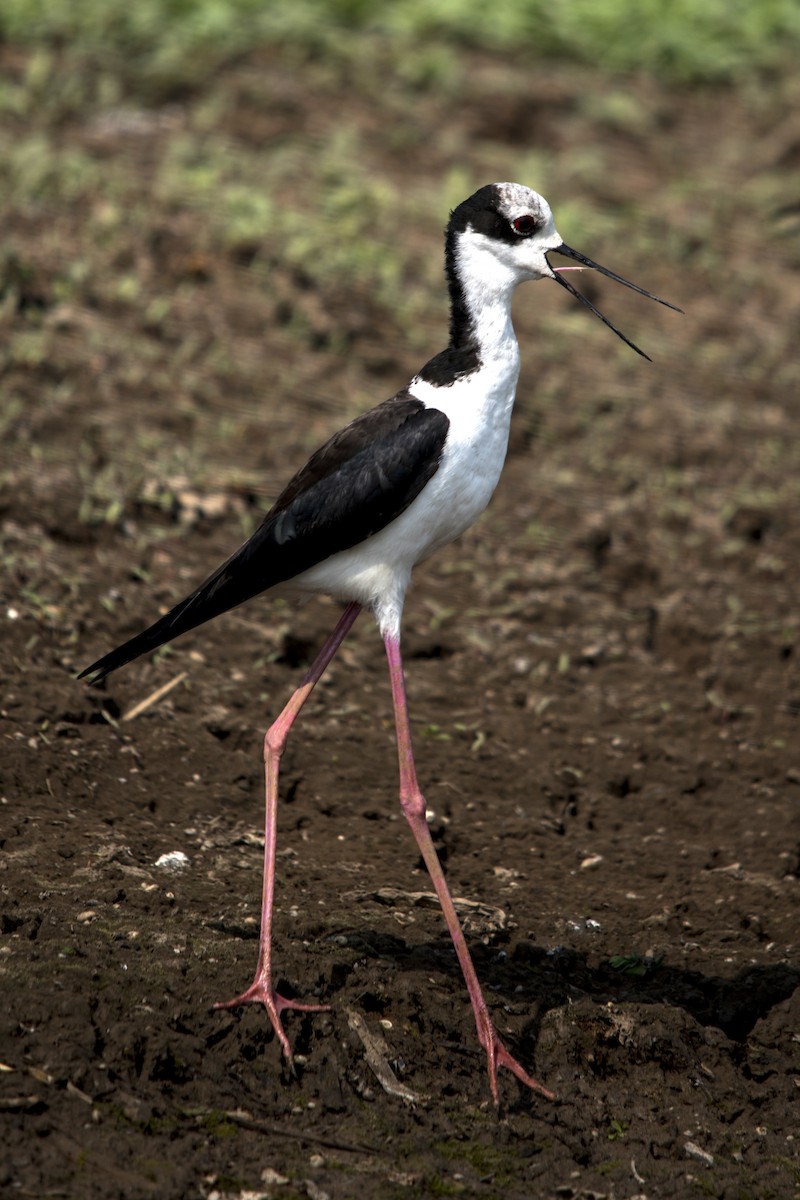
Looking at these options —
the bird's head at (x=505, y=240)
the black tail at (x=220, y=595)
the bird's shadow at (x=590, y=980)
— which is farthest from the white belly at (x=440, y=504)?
the bird's shadow at (x=590, y=980)

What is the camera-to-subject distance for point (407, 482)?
4.22m

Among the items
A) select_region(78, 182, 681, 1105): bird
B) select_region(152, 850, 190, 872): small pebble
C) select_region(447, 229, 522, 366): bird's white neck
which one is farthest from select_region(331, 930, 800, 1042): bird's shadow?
select_region(447, 229, 522, 366): bird's white neck

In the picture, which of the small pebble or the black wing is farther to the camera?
the small pebble

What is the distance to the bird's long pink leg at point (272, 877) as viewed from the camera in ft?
12.4

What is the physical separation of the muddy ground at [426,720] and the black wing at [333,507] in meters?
0.80

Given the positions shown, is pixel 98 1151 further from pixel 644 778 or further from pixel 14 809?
pixel 644 778

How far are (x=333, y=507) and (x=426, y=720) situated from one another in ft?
5.20

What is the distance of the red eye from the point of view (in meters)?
4.35

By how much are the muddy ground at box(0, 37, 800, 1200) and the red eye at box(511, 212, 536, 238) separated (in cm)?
197

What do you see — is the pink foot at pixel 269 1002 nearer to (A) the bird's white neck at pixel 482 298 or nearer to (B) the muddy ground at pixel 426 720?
(B) the muddy ground at pixel 426 720

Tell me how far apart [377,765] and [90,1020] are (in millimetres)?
1908

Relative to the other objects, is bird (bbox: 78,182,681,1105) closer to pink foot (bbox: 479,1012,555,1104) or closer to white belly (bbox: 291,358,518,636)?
white belly (bbox: 291,358,518,636)

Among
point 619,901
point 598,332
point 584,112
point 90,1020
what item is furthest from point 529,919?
point 584,112

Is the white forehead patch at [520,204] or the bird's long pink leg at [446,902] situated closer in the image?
the bird's long pink leg at [446,902]
